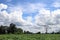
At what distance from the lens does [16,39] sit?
76.8 ft

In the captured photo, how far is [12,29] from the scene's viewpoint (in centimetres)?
7581

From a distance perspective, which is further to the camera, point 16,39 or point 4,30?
point 4,30

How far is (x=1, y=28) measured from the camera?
76.4m

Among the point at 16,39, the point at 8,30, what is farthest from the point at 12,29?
the point at 16,39

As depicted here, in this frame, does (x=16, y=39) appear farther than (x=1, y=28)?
No

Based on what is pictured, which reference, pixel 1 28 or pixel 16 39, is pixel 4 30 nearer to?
pixel 1 28

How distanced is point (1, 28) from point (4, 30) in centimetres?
184

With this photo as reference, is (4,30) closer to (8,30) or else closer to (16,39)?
(8,30)

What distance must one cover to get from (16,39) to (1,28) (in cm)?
5419

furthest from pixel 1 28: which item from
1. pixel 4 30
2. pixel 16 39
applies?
pixel 16 39

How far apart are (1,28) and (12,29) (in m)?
5.27

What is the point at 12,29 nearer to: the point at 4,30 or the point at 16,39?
the point at 4,30

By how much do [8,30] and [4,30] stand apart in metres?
2.23

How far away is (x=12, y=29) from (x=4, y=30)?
3.76 m
